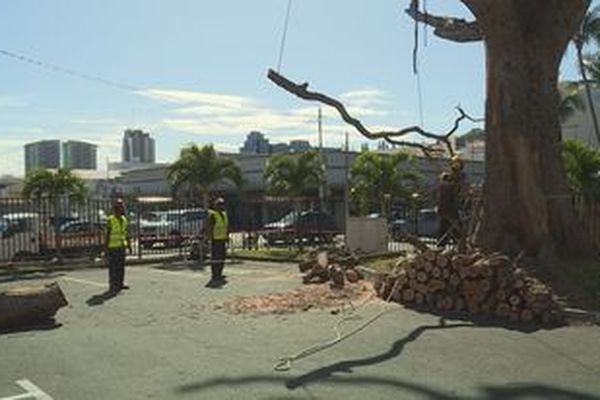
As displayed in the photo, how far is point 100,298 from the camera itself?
17375 millimetres

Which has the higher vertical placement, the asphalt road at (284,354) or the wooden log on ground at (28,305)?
the wooden log on ground at (28,305)

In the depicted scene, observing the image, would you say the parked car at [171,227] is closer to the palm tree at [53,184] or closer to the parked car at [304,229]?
the parked car at [304,229]

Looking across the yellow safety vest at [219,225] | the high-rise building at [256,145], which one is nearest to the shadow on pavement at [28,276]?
the yellow safety vest at [219,225]

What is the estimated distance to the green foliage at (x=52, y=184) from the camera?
4759cm

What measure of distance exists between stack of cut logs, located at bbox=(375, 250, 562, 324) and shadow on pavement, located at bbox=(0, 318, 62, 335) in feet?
17.0

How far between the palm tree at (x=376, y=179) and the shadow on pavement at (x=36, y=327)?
32177 millimetres

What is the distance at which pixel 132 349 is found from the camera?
11.3 metres

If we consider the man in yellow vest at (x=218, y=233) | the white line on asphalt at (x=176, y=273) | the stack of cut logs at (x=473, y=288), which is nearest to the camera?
the stack of cut logs at (x=473, y=288)

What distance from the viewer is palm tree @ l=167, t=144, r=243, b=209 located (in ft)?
177

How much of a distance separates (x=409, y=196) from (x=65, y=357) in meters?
36.1

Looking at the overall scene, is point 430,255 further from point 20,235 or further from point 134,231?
point 134,231

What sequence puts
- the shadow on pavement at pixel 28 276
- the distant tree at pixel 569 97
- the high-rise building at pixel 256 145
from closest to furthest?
the shadow on pavement at pixel 28 276
the distant tree at pixel 569 97
the high-rise building at pixel 256 145

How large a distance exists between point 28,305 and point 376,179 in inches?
1365

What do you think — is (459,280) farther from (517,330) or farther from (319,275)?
(319,275)
